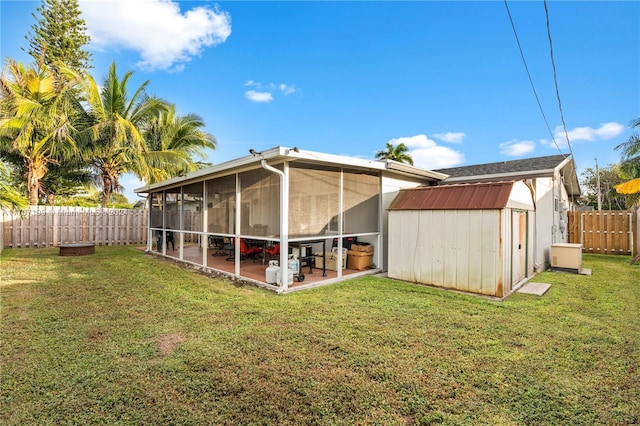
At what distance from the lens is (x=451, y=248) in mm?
5746

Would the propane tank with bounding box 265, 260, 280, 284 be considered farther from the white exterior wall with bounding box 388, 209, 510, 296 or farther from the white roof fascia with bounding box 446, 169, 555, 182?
the white roof fascia with bounding box 446, 169, 555, 182

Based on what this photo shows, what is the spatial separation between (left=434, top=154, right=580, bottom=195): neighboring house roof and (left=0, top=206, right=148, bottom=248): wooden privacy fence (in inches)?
523

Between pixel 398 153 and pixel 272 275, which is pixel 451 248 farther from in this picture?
pixel 398 153

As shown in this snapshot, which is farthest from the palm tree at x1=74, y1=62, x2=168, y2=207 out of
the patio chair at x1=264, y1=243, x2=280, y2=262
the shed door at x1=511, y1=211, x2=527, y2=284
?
the shed door at x1=511, y1=211, x2=527, y2=284

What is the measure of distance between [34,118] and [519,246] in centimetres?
1627

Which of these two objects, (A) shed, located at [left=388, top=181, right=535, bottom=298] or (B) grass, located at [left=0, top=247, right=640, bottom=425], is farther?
(A) shed, located at [left=388, top=181, right=535, bottom=298]

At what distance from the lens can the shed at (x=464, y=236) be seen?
527cm

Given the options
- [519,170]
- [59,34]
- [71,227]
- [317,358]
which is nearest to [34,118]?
[71,227]

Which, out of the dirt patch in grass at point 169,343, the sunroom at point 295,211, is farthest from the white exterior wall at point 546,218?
the dirt patch in grass at point 169,343

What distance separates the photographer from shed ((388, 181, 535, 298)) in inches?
208

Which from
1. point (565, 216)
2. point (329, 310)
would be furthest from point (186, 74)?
point (565, 216)

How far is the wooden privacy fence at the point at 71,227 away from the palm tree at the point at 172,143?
223 centimetres

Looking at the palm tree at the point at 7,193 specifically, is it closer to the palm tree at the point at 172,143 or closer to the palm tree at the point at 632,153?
the palm tree at the point at 172,143

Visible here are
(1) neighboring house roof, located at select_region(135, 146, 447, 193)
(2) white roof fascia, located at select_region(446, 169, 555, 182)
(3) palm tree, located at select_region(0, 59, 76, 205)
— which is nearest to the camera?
(1) neighboring house roof, located at select_region(135, 146, 447, 193)
